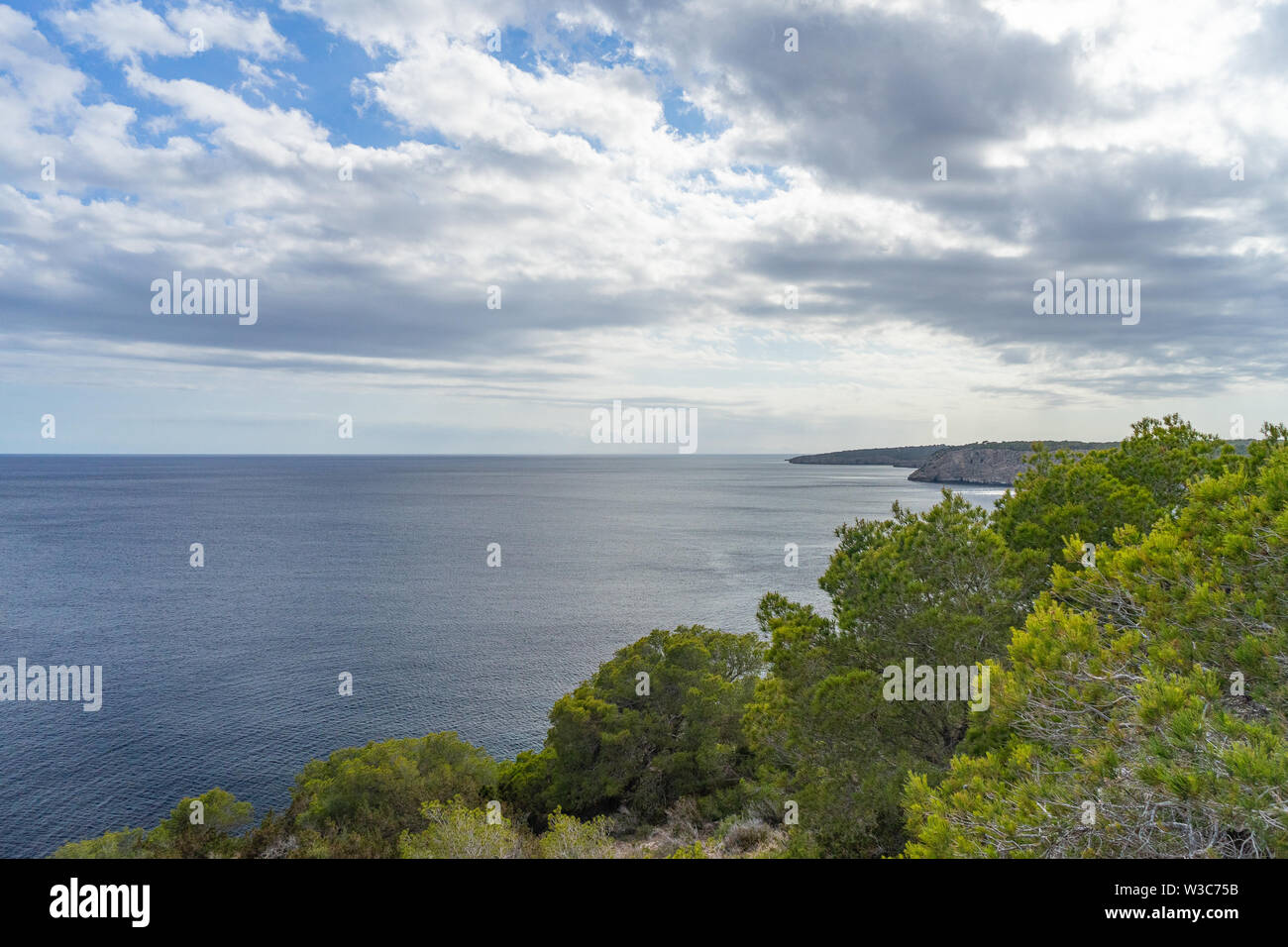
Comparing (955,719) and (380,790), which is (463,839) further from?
(955,719)

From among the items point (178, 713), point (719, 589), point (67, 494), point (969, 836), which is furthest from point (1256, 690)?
point (67, 494)

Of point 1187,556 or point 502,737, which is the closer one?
point 1187,556

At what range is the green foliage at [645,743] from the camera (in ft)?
89.6

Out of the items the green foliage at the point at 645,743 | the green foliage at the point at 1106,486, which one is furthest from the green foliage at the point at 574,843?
the green foliage at the point at 1106,486

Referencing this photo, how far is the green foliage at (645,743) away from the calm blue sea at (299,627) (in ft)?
38.8

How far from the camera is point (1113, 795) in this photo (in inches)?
265

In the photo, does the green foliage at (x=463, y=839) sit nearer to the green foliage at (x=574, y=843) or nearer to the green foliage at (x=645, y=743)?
the green foliage at (x=574, y=843)

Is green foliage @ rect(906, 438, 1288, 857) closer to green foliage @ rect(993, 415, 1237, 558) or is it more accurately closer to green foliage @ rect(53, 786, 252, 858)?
green foliage @ rect(993, 415, 1237, 558)

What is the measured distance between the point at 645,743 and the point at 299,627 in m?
46.9

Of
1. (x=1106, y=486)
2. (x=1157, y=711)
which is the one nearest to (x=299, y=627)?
(x=1106, y=486)
